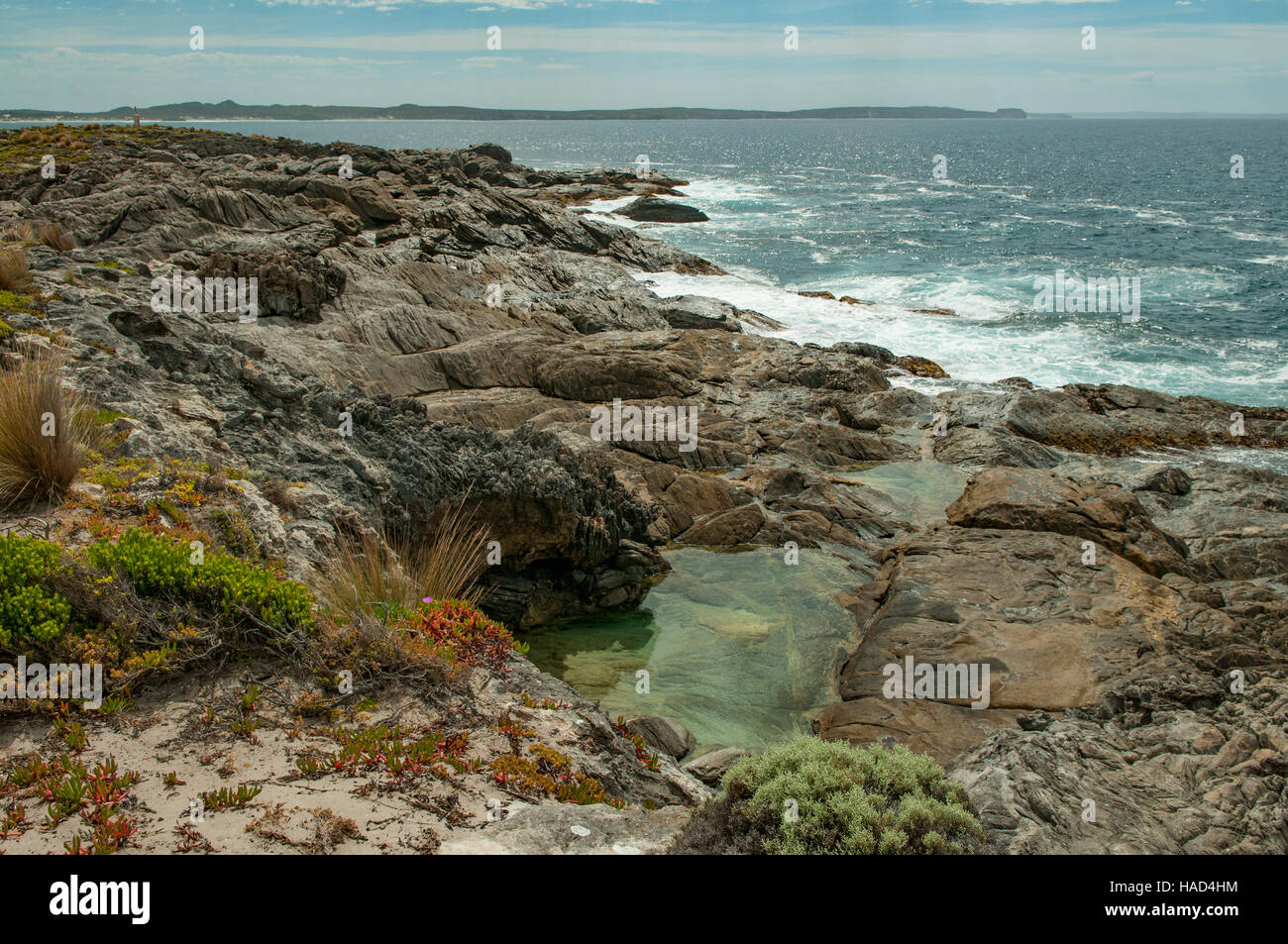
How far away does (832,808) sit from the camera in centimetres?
453

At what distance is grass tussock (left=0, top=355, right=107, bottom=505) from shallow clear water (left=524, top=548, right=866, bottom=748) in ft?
19.0

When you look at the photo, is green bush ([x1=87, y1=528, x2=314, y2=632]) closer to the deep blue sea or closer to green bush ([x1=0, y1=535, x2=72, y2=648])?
green bush ([x1=0, y1=535, x2=72, y2=648])

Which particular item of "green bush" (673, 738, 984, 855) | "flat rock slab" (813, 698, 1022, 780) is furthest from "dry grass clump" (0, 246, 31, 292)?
"flat rock slab" (813, 698, 1022, 780)

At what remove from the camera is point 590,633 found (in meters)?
11.8

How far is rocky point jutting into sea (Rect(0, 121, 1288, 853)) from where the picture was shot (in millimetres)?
6484

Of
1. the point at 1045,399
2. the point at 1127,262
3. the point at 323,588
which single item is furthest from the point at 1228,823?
the point at 1127,262

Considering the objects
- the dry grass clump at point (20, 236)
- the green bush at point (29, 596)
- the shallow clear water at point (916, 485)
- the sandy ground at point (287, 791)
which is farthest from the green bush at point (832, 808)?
the dry grass clump at point (20, 236)

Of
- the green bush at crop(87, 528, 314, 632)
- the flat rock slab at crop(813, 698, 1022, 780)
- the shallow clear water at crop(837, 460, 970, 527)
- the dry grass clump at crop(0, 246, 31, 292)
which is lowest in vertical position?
the flat rock slab at crop(813, 698, 1022, 780)

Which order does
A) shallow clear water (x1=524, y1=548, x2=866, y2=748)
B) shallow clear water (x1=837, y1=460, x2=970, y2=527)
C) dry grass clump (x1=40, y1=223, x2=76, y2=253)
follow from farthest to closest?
dry grass clump (x1=40, y1=223, x2=76, y2=253), shallow clear water (x1=837, y1=460, x2=970, y2=527), shallow clear water (x1=524, y1=548, x2=866, y2=748)

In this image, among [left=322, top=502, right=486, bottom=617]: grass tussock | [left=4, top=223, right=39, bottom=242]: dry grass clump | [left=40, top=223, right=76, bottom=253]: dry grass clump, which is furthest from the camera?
[left=40, top=223, right=76, bottom=253]: dry grass clump
